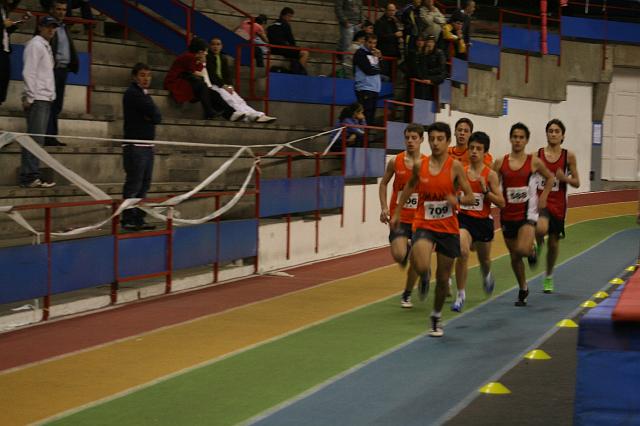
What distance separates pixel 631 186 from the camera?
36.8 metres

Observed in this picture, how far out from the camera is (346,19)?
24109mm

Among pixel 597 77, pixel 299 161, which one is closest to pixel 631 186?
pixel 597 77

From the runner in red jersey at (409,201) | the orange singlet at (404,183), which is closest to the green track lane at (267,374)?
the runner in red jersey at (409,201)

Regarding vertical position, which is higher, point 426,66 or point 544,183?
point 426,66

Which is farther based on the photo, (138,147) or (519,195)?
(138,147)

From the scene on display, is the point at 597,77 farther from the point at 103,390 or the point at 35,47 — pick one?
the point at 103,390

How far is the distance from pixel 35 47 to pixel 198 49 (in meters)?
4.65

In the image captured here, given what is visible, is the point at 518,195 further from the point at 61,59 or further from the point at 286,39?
the point at 286,39

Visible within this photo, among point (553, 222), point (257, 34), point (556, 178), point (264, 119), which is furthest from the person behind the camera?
point (257, 34)

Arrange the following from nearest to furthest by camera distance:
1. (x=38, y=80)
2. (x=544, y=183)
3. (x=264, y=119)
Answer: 1. (x=544, y=183)
2. (x=38, y=80)
3. (x=264, y=119)

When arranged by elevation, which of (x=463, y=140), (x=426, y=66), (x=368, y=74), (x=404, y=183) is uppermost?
(x=426, y=66)

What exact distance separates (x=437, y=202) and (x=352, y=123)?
1028 centimetres

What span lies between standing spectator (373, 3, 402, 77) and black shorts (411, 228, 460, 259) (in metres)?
13.0

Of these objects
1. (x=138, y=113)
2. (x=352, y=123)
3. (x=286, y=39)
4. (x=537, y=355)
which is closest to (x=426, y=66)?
(x=286, y=39)
